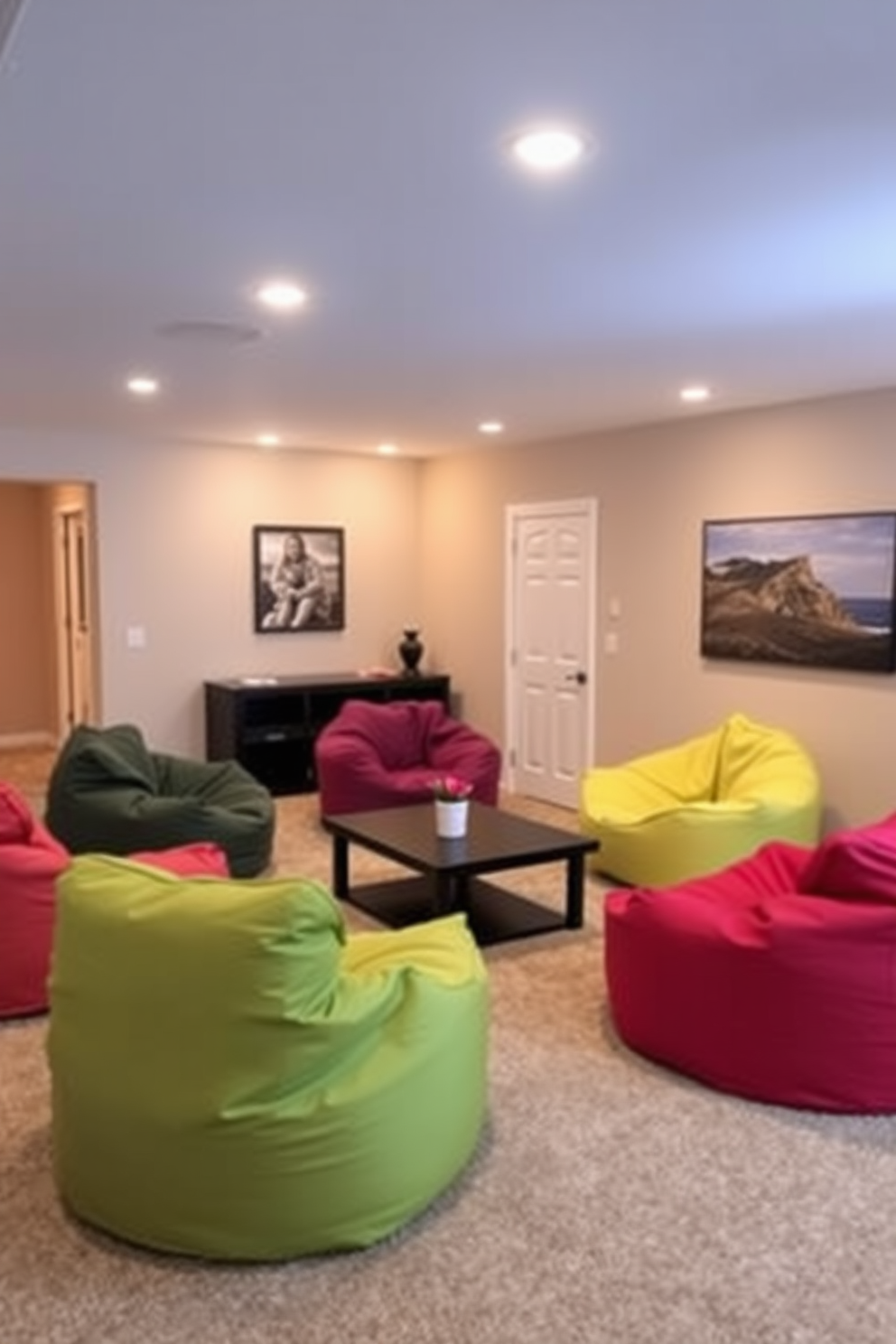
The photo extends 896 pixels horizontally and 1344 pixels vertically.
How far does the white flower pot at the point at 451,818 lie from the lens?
15.5 feet

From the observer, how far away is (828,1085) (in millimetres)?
3156

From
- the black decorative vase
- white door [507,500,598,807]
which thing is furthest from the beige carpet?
the black decorative vase

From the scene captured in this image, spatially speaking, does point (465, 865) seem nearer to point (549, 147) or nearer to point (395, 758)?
point (395, 758)

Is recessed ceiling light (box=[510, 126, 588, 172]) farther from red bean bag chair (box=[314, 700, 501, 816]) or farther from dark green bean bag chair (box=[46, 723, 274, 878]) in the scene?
red bean bag chair (box=[314, 700, 501, 816])

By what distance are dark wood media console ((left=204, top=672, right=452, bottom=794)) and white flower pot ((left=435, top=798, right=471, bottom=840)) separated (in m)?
2.93

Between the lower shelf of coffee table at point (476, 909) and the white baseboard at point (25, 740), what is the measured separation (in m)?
5.23

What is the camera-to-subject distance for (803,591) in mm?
5793

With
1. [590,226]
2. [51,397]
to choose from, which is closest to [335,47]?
[590,226]

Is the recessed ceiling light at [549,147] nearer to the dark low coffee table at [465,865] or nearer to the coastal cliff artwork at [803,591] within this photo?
the dark low coffee table at [465,865]

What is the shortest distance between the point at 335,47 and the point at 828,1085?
2922 mm

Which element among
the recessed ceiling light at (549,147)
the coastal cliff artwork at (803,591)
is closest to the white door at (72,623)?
the coastal cliff artwork at (803,591)

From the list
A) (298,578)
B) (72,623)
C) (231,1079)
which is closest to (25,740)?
(72,623)

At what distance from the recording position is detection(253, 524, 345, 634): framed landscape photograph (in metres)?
7.91

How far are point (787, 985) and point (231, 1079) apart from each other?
1646 millimetres
